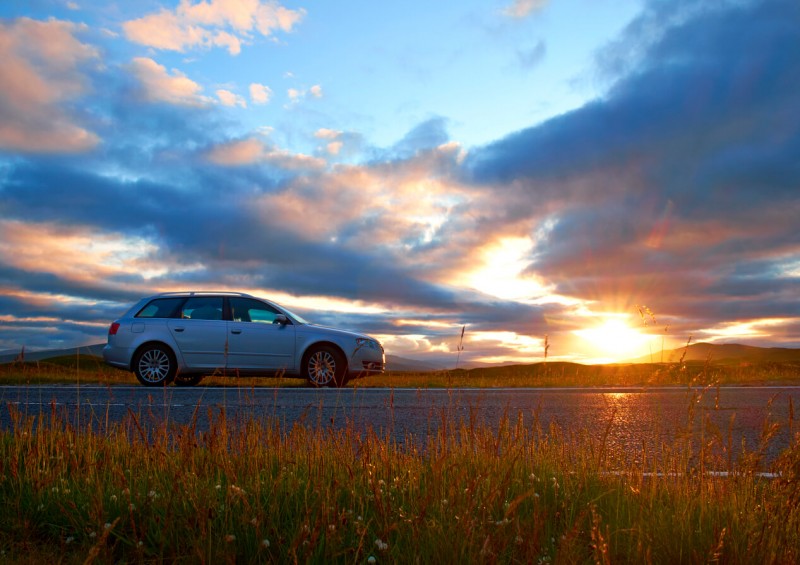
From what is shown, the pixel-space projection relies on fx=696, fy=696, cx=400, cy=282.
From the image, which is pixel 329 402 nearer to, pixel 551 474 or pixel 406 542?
pixel 551 474

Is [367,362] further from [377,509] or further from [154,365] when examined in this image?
[377,509]

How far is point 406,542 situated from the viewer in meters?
3.36

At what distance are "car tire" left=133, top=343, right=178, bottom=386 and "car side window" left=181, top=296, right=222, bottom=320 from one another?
2.70 feet

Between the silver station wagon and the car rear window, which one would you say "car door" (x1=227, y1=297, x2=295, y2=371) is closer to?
the silver station wagon

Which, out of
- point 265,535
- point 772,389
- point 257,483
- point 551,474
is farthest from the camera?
point 772,389

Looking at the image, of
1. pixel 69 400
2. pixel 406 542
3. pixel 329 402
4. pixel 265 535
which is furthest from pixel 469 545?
pixel 69 400

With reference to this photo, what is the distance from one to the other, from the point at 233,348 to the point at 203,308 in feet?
3.58

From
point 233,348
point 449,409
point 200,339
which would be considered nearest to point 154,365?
point 200,339

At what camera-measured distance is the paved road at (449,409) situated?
6.96 m

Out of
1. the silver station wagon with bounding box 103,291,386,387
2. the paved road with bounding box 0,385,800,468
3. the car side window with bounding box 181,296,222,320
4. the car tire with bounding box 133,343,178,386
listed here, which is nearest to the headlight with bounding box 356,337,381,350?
the silver station wagon with bounding box 103,291,386,387

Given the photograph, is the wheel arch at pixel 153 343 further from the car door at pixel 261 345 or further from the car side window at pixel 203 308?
the car door at pixel 261 345

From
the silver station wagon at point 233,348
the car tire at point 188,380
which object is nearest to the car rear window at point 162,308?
the silver station wagon at point 233,348

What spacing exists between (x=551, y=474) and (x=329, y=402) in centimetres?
579

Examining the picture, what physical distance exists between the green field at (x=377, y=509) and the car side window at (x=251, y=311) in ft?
28.8
